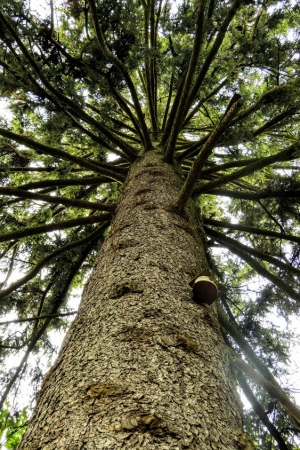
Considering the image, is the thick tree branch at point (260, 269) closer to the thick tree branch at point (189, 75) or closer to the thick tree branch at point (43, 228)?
the thick tree branch at point (189, 75)

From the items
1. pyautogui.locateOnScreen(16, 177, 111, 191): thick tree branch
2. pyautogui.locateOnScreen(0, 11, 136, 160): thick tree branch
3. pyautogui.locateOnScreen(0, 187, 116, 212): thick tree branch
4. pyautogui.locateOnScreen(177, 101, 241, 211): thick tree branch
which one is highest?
pyautogui.locateOnScreen(0, 11, 136, 160): thick tree branch

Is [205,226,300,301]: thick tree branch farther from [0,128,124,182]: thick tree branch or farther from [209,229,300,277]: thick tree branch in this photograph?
[0,128,124,182]: thick tree branch

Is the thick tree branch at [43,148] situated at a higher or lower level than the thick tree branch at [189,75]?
lower

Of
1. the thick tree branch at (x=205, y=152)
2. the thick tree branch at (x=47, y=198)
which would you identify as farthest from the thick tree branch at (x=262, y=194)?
the thick tree branch at (x=47, y=198)

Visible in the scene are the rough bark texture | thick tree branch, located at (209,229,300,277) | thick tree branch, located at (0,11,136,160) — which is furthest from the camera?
thick tree branch, located at (0,11,136,160)

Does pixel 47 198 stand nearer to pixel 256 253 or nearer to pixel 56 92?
pixel 56 92

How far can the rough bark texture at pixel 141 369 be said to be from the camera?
3.23 ft

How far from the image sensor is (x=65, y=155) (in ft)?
11.3

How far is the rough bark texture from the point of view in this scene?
3.23ft

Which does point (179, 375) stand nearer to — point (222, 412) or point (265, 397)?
point (222, 412)

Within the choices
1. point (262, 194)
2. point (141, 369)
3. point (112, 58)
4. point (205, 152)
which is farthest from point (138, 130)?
point (141, 369)

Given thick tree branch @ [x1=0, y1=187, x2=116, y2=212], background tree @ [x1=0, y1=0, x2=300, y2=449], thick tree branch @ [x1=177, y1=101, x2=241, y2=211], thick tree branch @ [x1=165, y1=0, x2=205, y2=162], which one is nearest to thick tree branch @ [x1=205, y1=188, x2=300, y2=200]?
background tree @ [x1=0, y1=0, x2=300, y2=449]

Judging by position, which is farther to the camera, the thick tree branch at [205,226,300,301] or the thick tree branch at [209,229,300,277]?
the thick tree branch at [209,229,300,277]

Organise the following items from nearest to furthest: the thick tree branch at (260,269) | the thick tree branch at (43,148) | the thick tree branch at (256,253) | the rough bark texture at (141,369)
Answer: the rough bark texture at (141,369) < the thick tree branch at (260,269) < the thick tree branch at (256,253) < the thick tree branch at (43,148)
